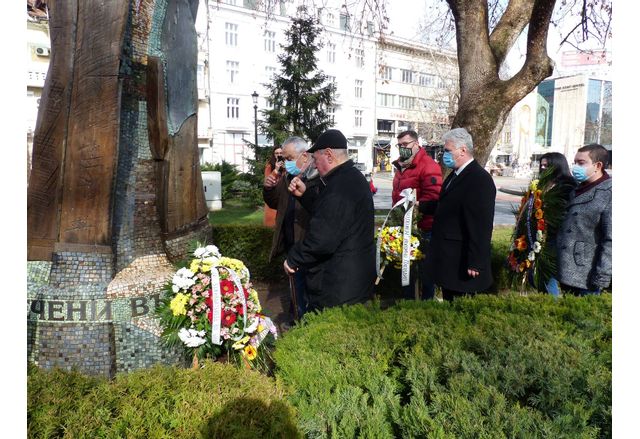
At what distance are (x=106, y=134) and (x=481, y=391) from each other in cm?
273

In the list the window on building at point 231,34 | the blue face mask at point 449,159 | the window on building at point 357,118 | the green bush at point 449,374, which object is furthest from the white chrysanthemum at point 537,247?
the window on building at point 357,118

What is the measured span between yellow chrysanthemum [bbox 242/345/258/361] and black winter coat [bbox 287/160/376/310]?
24.8 inches

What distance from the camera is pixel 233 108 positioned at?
41.0 metres

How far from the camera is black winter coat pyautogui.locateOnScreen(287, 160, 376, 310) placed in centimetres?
359

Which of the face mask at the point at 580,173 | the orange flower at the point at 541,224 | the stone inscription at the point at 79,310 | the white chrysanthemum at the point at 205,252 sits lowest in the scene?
the stone inscription at the point at 79,310

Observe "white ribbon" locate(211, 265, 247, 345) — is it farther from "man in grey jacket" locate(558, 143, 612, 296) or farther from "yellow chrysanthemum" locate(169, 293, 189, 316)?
"man in grey jacket" locate(558, 143, 612, 296)

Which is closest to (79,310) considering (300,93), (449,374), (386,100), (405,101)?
(449,374)

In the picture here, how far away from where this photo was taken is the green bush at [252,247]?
7809 mm

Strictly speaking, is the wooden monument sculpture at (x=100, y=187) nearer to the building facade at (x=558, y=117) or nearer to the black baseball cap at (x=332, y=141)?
the black baseball cap at (x=332, y=141)

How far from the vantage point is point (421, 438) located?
6.31 feet

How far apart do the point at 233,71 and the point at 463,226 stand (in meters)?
39.1

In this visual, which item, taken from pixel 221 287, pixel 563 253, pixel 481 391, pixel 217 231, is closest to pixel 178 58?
pixel 221 287

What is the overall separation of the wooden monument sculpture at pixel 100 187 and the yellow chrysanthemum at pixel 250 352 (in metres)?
0.58

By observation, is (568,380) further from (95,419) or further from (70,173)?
(70,173)
